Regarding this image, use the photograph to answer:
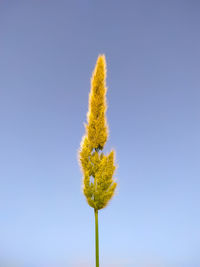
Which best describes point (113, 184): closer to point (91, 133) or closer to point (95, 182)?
point (95, 182)

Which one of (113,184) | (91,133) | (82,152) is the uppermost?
(91,133)

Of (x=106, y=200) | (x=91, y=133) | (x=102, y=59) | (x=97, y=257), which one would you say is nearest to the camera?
(x=97, y=257)

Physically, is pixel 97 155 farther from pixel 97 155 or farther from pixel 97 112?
pixel 97 112

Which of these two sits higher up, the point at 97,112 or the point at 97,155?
the point at 97,112

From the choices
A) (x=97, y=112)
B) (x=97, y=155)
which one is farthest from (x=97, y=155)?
(x=97, y=112)

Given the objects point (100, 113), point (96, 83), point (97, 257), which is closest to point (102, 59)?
point (96, 83)
